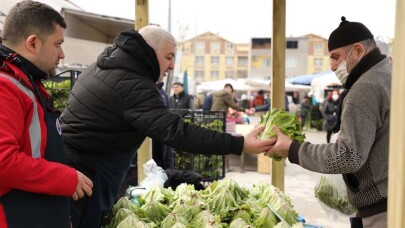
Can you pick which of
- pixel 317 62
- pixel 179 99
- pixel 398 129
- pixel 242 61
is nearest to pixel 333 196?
pixel 398 129

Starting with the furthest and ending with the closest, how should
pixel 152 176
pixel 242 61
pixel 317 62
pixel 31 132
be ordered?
pixel 242 61 < pixel 317 62 < pixel 152 176 < pixel 31 132

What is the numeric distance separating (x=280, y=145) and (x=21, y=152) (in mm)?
1603

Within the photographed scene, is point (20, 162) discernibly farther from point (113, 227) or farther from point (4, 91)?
point (113, 227)

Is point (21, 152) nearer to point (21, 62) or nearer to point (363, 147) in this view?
point (21, 62)

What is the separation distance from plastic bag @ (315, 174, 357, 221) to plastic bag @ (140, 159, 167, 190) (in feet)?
5.19

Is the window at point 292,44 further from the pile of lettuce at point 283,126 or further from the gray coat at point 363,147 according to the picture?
the gray coat at point 363,147

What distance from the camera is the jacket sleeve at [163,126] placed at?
94.1 inches

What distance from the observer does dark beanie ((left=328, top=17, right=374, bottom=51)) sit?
265cm

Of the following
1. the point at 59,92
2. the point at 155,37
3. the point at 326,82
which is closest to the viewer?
the point at 155,37

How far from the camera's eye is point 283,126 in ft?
9.35

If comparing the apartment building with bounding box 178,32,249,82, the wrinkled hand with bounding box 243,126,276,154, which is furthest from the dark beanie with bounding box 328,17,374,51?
the apartment building with bounding box 178,32,249,82

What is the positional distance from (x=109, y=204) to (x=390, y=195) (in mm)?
1776

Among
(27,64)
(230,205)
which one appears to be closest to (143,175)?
(230,205)

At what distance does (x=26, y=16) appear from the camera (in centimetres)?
193
